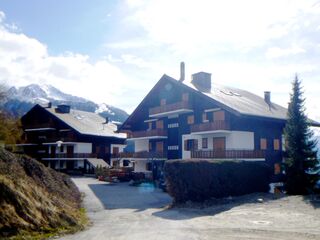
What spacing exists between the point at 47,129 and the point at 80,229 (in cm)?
4675

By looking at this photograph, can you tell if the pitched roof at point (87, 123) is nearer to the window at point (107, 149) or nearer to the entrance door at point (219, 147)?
the window at point (107, 149)

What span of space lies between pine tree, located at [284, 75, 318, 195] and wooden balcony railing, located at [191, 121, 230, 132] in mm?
6054

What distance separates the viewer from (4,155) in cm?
1343

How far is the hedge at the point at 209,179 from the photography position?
752 inches

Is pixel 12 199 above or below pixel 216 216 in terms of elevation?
above

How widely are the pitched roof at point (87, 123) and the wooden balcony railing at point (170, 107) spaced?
490 inches

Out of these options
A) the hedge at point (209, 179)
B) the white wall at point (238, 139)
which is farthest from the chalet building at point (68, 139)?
the hedge at point (209, 179)

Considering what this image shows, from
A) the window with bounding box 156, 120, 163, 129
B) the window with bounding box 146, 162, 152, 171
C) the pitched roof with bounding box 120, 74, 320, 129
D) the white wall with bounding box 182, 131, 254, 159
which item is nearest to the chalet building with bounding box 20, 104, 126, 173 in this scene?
the window with bounding box 146, 162, 152, 171

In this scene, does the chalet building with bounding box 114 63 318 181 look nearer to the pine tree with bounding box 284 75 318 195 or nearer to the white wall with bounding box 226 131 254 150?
the white wall with bounding box 226 131 254 150

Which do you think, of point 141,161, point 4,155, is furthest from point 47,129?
point 4,155

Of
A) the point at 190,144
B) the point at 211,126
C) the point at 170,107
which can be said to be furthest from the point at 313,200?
the point at 170,107

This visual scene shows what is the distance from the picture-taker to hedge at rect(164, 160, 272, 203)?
1909cm

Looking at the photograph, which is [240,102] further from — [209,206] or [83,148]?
[83,148]

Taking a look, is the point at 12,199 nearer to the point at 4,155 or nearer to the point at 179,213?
the point at 4,155
